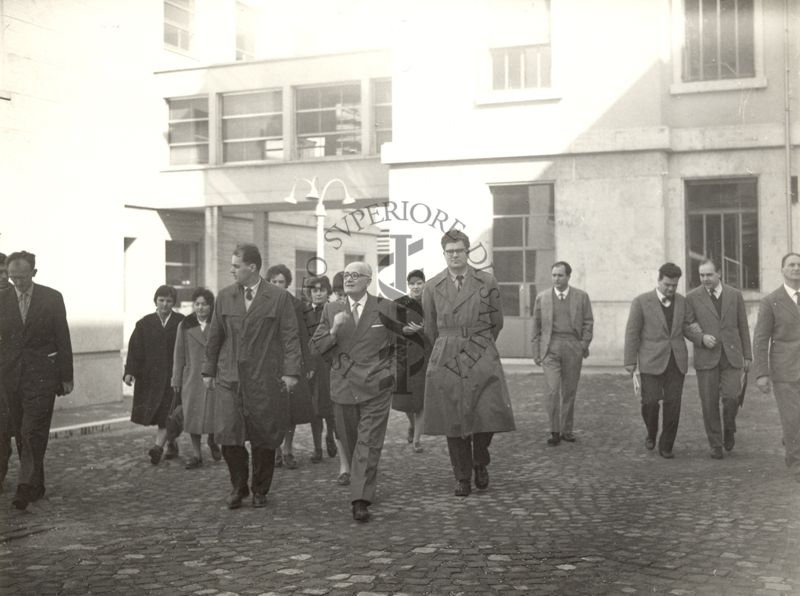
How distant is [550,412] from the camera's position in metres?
10.7

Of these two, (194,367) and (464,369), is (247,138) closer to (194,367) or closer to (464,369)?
(194,367)

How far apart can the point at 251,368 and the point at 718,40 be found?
614 inches

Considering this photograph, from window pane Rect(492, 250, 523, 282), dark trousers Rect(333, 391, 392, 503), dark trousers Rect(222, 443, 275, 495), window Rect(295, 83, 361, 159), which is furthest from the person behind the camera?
window Rect(295, 83, 361, 159)

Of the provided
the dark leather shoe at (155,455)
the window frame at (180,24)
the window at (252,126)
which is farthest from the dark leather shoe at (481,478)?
the window frame at (180,24)

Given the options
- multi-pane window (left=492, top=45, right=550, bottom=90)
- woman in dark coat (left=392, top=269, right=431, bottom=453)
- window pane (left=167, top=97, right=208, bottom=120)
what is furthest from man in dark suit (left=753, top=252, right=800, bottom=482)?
window pane (left=167, top=97, right=208, bottom=120)

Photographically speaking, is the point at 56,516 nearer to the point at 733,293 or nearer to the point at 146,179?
the point at 733,293

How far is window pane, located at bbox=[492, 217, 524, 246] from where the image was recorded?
21375 millimetres

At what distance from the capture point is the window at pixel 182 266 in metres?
33.3

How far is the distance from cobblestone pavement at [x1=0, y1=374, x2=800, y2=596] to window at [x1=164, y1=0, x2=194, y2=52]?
2540 centimetres

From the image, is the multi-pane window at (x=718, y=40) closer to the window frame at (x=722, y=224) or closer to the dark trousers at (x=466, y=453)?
the window frame at (x=722, y=224)

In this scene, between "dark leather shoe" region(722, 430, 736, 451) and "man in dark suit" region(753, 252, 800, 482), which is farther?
"dark leather shoe" region(722, 430, 736, 451)

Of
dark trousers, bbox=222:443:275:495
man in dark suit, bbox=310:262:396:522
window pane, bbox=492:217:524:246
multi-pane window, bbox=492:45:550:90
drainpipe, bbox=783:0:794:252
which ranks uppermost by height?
multi-pane window, bbox=492:45:550:90

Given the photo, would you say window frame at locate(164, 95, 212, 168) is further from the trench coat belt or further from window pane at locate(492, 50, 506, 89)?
the trench coat belt

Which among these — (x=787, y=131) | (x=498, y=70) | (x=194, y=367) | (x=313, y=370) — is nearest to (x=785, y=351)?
(x=313, y=370)
